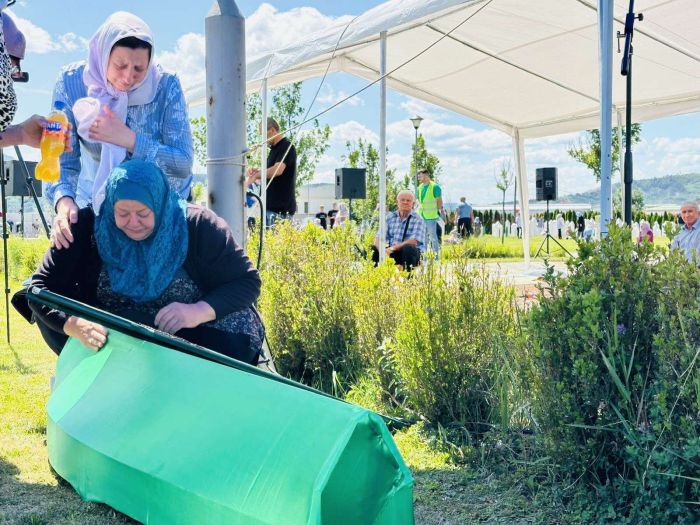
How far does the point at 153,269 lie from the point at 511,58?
6126 mm

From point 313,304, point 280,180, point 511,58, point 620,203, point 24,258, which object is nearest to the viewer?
point 313,304

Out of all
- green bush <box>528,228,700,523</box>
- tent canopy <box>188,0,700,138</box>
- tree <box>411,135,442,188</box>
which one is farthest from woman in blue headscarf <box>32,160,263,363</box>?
tree <box>411,135,442,188</box>

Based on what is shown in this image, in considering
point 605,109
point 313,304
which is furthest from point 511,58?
point 313,304

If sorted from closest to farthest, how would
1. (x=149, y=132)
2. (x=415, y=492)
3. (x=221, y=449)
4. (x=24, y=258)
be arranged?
(x=221, y=449) → (x=415, y=492) → (x=149, y=132) → (x=24, y=258)

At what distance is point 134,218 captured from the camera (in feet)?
8.08

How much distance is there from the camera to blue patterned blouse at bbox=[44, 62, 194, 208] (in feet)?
9.24

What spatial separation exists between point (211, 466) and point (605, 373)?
1.19 metres

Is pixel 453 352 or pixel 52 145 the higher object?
pixel 52 145

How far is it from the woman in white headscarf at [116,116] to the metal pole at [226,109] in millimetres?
288

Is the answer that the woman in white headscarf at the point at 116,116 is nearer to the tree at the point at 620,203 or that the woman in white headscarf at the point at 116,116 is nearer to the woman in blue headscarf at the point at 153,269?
the woman in blue headscarf at the point at 153,269

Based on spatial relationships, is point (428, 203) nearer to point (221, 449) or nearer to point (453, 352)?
point (453, 352)

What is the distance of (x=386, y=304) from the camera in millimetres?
3777

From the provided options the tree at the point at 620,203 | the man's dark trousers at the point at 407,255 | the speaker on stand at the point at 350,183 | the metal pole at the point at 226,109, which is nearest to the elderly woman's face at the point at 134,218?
the metal pole at the point at 226,109

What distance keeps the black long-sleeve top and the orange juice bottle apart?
0.72ft
